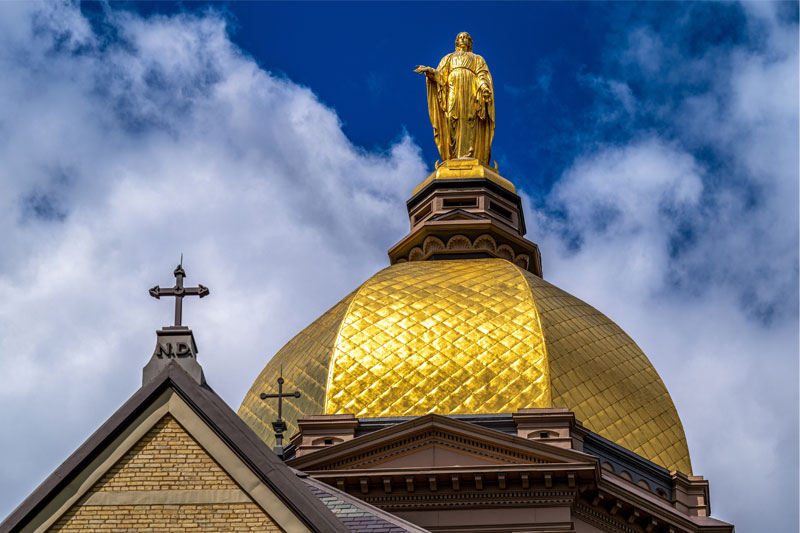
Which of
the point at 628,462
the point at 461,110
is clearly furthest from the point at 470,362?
the point at 461,110

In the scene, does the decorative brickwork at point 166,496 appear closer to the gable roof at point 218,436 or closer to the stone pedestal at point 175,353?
the gable roof at point 218,436

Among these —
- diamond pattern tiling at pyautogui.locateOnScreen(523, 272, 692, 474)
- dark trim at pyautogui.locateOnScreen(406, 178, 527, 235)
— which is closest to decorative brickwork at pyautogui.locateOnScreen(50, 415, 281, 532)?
diamond pattern tiling at pyautogui.locateOnScreen(523, 272, 692, 474)

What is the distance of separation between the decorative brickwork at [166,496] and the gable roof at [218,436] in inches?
9.1

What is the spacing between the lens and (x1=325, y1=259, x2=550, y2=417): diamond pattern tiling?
38.3 m

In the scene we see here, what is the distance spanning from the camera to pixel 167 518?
1734cm

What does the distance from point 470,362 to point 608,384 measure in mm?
3304

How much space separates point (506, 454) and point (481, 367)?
3295 millimetres

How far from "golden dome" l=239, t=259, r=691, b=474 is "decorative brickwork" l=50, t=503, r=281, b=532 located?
68.0ft

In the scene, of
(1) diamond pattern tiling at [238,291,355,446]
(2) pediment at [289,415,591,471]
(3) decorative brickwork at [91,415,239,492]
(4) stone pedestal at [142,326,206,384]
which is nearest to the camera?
(3) decorative brickwork at [91,415,239,492]

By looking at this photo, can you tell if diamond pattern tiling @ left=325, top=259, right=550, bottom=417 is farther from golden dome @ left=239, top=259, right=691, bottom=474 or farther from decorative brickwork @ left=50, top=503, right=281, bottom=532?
decorative brickwork @ left=50, top=503, right=281, bottom=532

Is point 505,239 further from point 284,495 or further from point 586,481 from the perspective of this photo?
point 284,495

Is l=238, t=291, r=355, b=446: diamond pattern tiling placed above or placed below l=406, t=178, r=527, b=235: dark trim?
below

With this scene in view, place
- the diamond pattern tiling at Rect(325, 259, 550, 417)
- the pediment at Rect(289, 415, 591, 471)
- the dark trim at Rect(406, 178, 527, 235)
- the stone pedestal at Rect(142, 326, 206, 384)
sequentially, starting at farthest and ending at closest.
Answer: the dark trim at Rect(406, 178, 527, 235)
the diamond pattern tiling at Rect(325, 259, 550, 417)
the pediment at Rect(289, 415, 591, 471)
the stone pedestal at Rect(142, 326, 206, 384)

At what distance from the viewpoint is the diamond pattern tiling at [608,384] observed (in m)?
39.1
